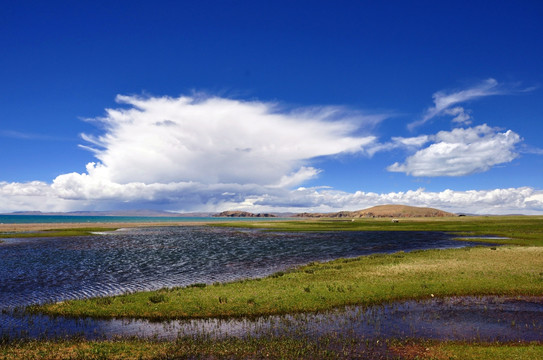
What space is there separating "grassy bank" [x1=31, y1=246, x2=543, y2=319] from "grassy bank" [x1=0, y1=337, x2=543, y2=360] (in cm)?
579

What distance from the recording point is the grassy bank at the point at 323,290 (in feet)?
81.3

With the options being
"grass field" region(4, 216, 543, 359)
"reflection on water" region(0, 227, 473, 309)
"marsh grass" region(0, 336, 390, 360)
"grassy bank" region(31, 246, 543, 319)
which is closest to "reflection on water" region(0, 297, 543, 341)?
"marsh grass" region(0, 336, 390, 360)

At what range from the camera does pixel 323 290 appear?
2908cm

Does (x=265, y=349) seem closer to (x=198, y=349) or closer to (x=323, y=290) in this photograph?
(x=198, y=349)

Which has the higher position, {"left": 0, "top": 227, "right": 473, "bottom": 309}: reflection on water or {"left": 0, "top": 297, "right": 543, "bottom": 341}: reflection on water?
{"left": 0, "top": 297, "right": 543, "bottom": 341}: reflection on water

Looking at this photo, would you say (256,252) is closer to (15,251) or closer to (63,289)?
(63,289)

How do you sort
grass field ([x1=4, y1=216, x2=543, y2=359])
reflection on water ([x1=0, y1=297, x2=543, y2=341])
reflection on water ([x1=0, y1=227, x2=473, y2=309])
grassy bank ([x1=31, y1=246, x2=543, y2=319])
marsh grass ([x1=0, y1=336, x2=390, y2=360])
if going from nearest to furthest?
marsh grass ([x1=0, y1=336, x2=390, y2=360]) < grass field ([x1=4, y1=216, x2=543, y2=359]) < reflection on water ([x1=0, y1=297, x2=543, y2=341]) < grassy bank ([x1=31, y1=246, x2=543, y2=319]) < reflection on water ([x1=0, y1=227, x2=473, y2=309])

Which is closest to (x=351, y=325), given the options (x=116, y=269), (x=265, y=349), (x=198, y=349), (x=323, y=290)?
(x=265, y=349)

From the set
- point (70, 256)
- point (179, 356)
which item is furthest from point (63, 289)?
point (70, 256)

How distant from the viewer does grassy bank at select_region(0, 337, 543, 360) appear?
16.4m

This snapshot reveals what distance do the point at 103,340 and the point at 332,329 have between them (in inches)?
563

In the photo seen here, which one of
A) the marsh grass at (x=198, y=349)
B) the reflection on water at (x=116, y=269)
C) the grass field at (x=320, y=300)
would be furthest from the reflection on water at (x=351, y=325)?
the reflection on water at (x=116, y=269)

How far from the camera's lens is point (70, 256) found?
187 ft

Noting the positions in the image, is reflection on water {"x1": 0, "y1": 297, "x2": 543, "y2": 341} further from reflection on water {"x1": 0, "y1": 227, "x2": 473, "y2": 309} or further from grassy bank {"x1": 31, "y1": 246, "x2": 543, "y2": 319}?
reflection on water {"x1": 0, "y1": 227, "x2": 473, "y2": 309}
